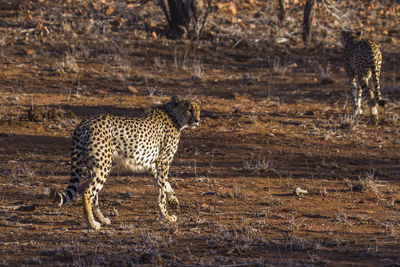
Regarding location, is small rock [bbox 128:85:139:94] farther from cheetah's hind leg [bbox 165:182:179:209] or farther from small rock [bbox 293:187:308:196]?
cheetah's hind leg [bbox 165:182:179:209]

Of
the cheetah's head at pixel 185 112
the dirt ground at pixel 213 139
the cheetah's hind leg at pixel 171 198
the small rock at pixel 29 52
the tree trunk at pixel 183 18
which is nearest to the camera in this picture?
the dirt ground at pixel 213 139

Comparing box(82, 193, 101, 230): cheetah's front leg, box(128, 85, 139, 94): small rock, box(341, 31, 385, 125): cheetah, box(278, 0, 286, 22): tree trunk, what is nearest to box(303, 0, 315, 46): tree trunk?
box(278, 0, 286, 22): tree trunk

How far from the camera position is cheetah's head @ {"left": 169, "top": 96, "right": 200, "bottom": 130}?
6.78 metres

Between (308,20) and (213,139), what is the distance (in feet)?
22.2

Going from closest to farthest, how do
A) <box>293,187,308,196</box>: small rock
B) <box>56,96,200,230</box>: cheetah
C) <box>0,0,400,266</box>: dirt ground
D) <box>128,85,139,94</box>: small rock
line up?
<box>0,0,400,266</box>: dirt ground → <box>56,96,200,230</box>: cheetah → <box>293,187,308,196</box>: small rock → <box>128,85,139,94</box>: small rock

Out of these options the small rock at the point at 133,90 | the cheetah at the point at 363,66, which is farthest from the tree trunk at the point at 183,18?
the cheetah at the point at 363,66

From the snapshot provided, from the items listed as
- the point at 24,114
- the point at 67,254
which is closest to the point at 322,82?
the point at 24,114

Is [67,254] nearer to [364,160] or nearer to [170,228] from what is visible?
[170,228]

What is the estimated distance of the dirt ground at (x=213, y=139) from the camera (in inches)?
222

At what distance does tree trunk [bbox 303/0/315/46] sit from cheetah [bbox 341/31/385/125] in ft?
12.5

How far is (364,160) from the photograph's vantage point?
9023 millimetres

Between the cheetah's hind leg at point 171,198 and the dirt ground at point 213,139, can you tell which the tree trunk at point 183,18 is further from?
the cheetah's hind leg at point 171,198

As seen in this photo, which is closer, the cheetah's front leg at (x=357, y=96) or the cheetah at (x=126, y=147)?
the cheetah at (x=126, y=147)

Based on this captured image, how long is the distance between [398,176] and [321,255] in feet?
11.3
